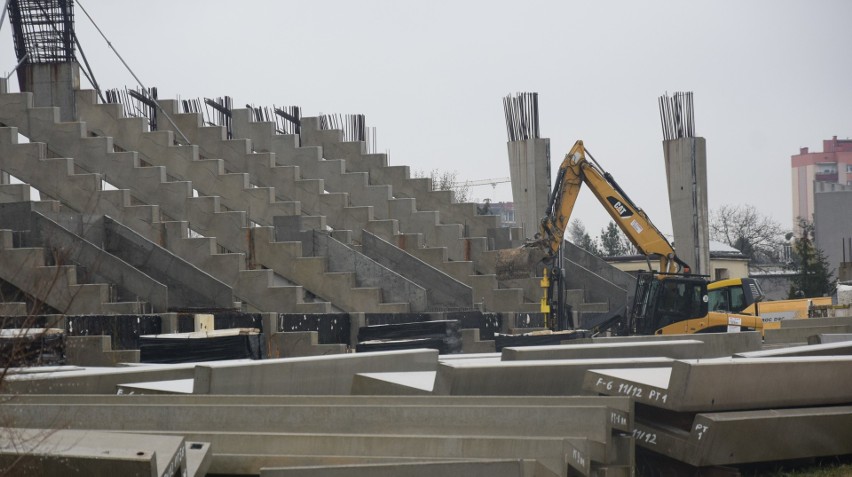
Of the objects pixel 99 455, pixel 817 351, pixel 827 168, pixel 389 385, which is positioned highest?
pixel 827 168

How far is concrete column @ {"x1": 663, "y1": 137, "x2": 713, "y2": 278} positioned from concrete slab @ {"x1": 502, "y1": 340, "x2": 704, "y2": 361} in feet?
76.2

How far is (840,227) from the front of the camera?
60625mm

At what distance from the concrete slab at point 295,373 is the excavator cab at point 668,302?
14.3 m

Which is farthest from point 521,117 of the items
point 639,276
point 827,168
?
point 827,168

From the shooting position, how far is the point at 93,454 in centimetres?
638

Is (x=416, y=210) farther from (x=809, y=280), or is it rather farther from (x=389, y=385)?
(x=389, y=385)

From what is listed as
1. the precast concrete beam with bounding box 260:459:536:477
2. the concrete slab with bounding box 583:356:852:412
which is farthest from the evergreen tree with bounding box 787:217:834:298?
the precast concrete beam with bounding box 260:459:536:477

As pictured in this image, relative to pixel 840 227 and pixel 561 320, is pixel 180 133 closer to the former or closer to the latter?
pixel 561 320

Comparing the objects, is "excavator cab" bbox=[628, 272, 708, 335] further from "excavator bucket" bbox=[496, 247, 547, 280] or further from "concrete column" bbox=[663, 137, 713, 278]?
"concrete column" bbox=[663, 137, 713, 278]

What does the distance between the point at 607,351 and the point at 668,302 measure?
13795mm

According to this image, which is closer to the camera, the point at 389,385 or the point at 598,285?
the point at 389,385

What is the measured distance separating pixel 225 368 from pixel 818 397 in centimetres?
474

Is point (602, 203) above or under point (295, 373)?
above

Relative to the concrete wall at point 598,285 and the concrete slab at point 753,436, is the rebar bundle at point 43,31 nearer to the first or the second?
the concrete wall at point 598,285
